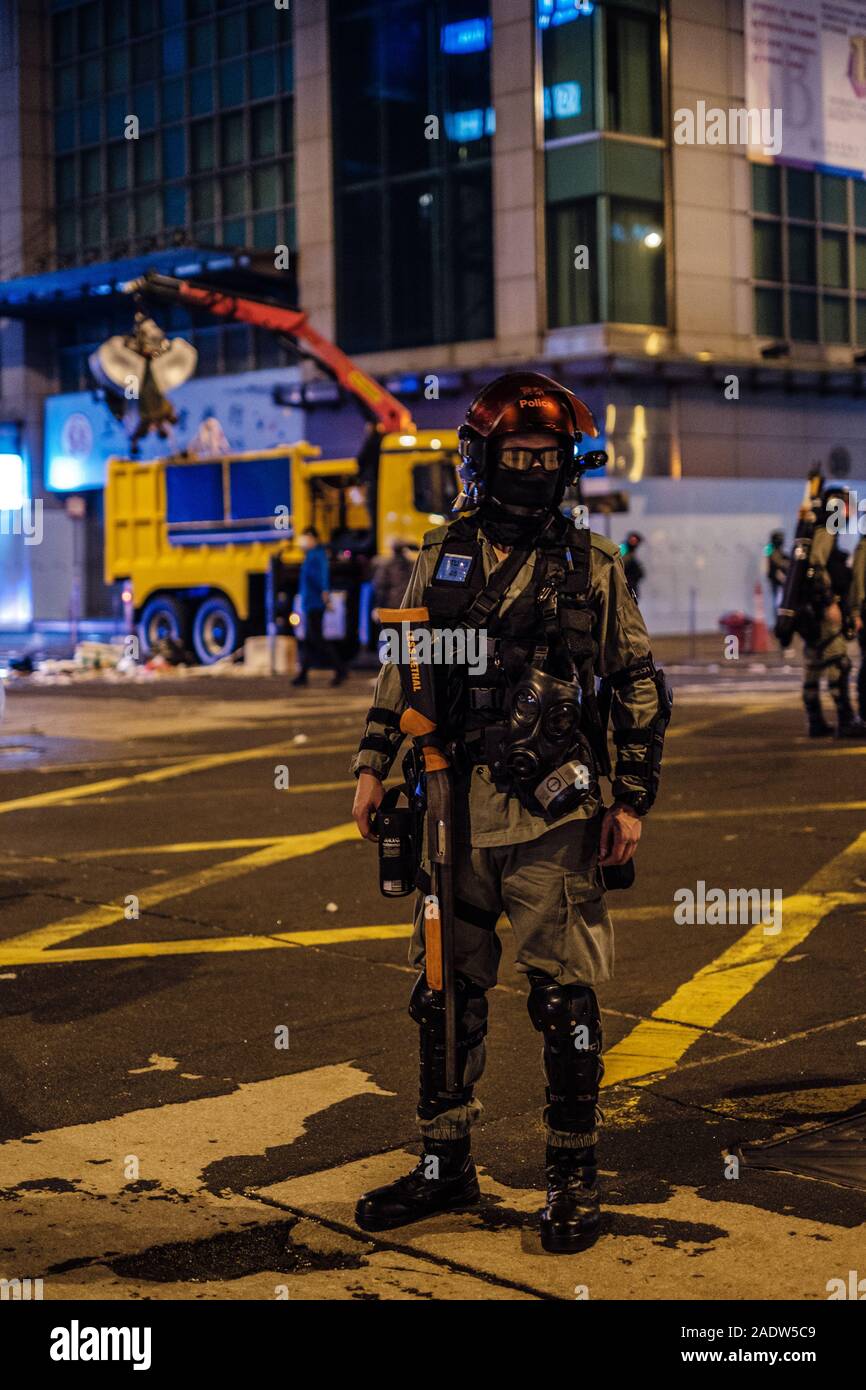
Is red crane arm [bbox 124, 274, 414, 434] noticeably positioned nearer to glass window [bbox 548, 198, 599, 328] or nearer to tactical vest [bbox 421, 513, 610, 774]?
glass window [bbox 548, 198, 599, 328]

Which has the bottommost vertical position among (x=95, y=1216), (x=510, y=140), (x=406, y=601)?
(x=95, y=1216)

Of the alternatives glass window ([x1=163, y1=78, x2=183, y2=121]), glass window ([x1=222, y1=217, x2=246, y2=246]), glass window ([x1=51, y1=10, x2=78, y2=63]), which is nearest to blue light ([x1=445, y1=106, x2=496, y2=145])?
glass window ([x1=222, y1=217, x2=246, y2=246])

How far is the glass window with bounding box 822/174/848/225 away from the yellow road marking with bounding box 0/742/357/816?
25604 mm

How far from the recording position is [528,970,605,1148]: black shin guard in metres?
4.11

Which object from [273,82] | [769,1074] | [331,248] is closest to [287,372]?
[331,248]

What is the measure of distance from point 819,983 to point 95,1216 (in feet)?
10.3

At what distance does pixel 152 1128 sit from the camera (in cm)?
492

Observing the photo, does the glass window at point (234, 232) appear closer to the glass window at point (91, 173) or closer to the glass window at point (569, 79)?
the glass window at point (91, 173)

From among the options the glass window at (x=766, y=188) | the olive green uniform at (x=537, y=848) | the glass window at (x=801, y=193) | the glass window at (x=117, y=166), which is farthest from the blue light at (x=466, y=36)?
the olive green uniform at (x=537, y=848)

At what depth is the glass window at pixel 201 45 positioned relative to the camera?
40.1 metres

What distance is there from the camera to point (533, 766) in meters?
4.02

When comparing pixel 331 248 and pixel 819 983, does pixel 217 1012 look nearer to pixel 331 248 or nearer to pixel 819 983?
pixel 819 983

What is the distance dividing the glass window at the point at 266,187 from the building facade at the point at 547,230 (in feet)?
0.21

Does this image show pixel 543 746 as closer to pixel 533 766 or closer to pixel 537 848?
pixel 533 766
